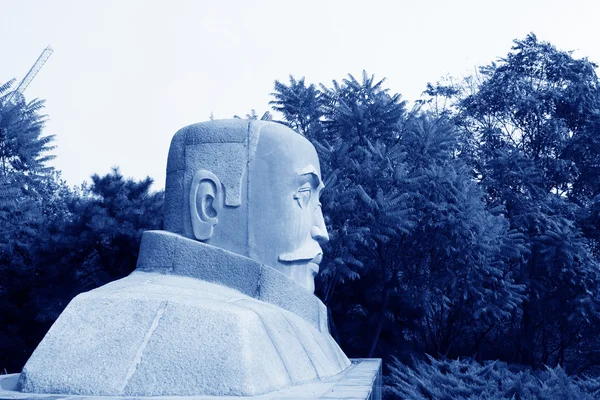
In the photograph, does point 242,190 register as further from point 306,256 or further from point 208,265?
point 306,256

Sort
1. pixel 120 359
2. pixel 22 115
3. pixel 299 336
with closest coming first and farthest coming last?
pixel 120 359, pixel 299 336, pixel 22 115

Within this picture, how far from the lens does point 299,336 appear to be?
5.86 meters

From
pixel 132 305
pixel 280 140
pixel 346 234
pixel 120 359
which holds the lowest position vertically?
pixel 120 359

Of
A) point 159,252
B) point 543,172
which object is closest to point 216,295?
point 159,252

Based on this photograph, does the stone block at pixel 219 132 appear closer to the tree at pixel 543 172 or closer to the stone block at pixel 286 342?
the stone block at pixel 286 342

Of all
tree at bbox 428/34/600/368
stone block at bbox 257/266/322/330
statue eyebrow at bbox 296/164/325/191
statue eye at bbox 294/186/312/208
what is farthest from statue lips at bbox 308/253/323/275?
tree at bbox 428/34/600/368

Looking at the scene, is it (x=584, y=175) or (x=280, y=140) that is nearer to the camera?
(x=280, y=140)

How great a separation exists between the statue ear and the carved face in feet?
1.02

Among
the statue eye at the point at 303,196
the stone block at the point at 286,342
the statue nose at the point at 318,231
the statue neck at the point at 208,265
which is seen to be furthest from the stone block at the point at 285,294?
the statue eye at the point at 303,196

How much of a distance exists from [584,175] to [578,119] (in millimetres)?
1427

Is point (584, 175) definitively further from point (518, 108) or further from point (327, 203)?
point (327, 203)

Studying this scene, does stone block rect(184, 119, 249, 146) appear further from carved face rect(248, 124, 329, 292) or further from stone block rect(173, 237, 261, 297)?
stone block rect(173, 237, 261, 297)

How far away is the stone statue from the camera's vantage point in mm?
4441

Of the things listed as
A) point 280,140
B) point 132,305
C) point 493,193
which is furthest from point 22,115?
point 132,305
